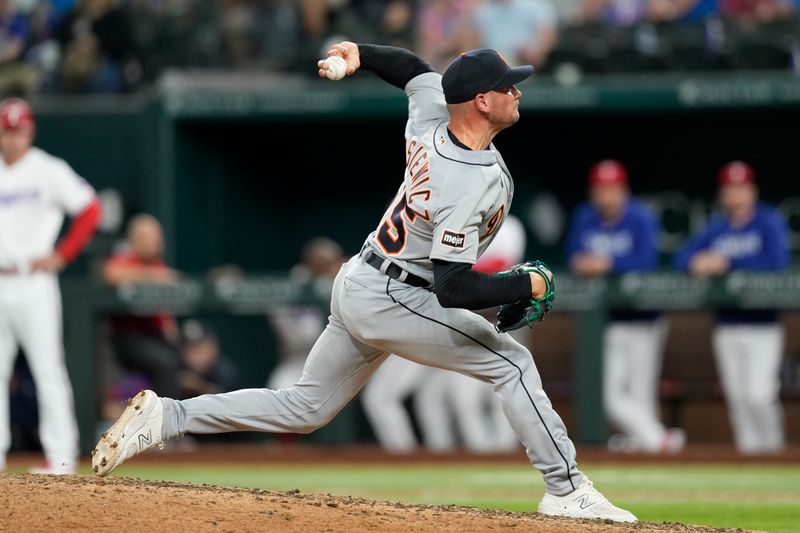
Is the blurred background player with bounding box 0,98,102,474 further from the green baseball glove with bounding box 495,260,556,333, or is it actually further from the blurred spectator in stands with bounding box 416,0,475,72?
the blurred spectator in stands with bounding box 416,0,475,72

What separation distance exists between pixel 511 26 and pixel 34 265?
5.16m

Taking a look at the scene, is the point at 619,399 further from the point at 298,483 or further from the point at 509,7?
the point at 509,7

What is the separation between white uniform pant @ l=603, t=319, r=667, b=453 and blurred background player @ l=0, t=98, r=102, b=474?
3.78 m

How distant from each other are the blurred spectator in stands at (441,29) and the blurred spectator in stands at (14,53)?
3.80 m

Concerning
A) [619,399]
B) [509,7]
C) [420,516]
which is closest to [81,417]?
[619,399]

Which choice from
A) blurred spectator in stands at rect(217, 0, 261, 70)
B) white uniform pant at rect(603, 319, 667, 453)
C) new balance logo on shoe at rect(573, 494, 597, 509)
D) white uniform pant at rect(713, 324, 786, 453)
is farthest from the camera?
blurred spectator in stands at rect(217, 0, 261, 70)

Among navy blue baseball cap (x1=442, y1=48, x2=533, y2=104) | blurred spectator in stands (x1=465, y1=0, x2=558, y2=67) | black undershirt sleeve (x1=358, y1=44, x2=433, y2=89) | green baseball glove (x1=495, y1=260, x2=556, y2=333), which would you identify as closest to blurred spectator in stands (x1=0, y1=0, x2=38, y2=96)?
blurred spectator in stands (x1=465, y1=0, x2=558, y2=67)

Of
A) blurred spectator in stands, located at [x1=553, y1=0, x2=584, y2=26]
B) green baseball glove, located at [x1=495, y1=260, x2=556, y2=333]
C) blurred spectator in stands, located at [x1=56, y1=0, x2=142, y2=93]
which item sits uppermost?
blurred spectator in stands, located at [x1=553, y1=0, x2=584, y2=26]

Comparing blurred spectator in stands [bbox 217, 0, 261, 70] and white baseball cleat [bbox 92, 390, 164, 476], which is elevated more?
blurred spectator in stands [bbox 217, 0, 261, 70]

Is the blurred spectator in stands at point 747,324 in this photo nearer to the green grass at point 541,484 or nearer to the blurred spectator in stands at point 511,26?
the green grass at point 541,484

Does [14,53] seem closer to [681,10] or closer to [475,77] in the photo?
[681,10]

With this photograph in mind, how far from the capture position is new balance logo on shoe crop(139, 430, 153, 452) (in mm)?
4926

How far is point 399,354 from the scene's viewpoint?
192 inches

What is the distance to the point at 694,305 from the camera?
9.70 meters
